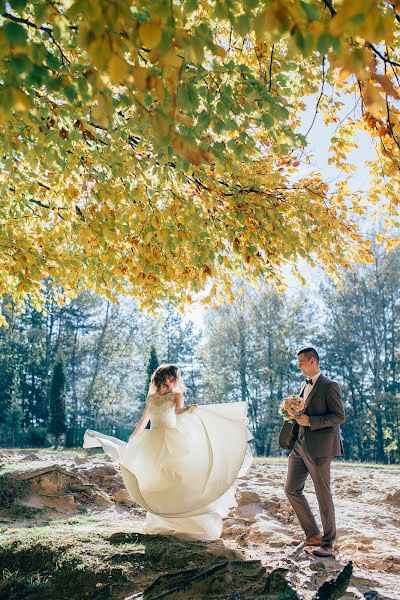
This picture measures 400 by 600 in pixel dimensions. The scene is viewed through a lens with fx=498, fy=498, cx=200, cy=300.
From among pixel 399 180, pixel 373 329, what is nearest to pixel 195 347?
pixel 373 329

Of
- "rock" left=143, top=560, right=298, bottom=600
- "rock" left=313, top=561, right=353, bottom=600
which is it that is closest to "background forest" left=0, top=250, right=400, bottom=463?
"rock" left=143, top=560, right=298, bottom=600

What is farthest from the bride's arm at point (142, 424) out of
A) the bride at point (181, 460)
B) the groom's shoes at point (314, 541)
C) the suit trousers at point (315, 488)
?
the groom's shoes at point (314, 541)

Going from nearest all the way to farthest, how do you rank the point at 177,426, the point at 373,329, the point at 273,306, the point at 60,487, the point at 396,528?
the point at 177,426 → the point at 396,528 → the point at 60,487 → the point at 373,329 → the point at 273,306

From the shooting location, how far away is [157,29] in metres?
1.92

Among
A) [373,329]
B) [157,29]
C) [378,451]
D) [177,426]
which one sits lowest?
[378,451]

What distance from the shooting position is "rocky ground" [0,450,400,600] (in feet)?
12.6

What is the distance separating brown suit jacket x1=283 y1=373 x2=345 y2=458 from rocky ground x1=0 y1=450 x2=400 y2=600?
107cm

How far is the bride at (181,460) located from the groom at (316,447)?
26.1 inches

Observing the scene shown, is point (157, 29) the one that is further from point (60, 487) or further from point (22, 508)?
point (60, 487)

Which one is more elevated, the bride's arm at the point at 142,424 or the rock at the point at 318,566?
the bride's arm at the point at 142,424

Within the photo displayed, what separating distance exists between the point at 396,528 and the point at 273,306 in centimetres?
3116

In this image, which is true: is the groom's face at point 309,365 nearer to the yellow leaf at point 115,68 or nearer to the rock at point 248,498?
the rock at point 248,498

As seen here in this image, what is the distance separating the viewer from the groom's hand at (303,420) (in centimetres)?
553

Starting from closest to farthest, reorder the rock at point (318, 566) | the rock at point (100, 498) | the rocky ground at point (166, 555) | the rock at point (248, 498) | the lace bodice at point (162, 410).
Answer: the rocky ground at point (166, 555)
the rock at point (318, 566)
the lace bodice at point (162, 410)
the rock at point (100, 498)
the rock at point (248, 498)
